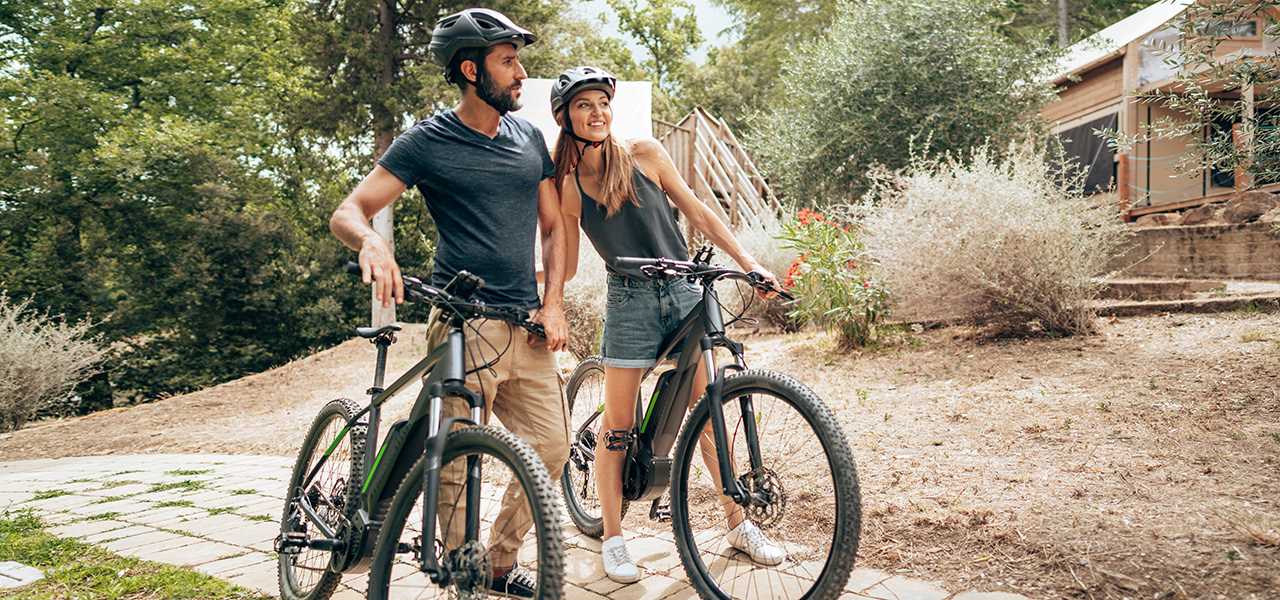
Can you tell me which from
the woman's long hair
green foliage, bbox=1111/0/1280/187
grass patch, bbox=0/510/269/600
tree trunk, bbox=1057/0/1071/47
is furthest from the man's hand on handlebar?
tree trunk, bbox=1057/0/1071/47

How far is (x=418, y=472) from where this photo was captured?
2348 millimetres

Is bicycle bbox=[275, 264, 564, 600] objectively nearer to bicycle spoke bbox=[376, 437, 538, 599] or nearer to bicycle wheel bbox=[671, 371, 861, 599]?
bicycle spoke bbox=[376, 437, 538, 599]

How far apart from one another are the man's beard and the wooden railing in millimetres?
9603

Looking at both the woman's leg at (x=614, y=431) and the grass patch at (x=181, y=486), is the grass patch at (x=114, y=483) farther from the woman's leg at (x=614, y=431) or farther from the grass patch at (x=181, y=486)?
the woman's leg at (x=614, y=431)

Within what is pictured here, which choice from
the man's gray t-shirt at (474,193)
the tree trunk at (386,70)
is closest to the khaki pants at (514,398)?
the man's gray t-shirt at (474,193)

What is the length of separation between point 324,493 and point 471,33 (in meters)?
1.70

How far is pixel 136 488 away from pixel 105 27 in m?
17.8

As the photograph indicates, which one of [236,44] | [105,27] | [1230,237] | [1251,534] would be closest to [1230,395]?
[1251,534]

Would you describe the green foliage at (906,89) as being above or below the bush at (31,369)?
above

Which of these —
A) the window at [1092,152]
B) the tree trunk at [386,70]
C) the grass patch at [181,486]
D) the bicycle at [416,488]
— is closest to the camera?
the bicycle at [416,488]

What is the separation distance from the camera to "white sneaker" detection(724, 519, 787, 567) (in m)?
2.99

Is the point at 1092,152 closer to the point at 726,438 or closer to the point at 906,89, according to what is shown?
the point at 906,89

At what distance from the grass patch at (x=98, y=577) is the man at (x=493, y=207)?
4.33 feet

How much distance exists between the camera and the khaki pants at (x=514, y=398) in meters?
2.71
